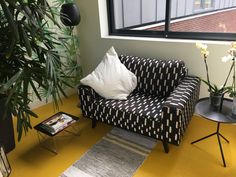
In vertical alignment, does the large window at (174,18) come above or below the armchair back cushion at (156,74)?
A: above

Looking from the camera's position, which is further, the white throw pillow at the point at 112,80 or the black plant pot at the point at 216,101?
the white throw pillow at the point at 112,80

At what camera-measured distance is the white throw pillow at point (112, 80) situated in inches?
89.4

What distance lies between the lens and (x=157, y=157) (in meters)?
1.99

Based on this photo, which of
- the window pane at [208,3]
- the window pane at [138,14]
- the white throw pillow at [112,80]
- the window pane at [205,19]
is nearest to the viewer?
the white throw pillow at [112,80]

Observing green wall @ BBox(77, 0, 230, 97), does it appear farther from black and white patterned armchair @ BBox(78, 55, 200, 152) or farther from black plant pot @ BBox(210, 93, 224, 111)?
black plant pot @ BBox(210, 93, 224, 111)

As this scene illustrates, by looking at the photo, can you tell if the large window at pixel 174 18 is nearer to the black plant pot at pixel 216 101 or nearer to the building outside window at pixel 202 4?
the building outside window at pixel 202 4

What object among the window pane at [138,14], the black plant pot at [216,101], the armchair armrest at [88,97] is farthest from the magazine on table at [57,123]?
the window pane at [138,14]

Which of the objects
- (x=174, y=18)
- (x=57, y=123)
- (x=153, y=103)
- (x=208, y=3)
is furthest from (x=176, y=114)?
(x=208, y=3)

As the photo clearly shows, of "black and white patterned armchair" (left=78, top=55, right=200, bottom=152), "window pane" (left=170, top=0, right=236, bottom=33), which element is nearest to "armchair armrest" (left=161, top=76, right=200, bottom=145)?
"black and white patterned armchair" (left=78, top=55, right=200, bottom=152)

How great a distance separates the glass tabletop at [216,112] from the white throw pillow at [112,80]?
79 cm

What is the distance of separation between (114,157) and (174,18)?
1877 millimetres

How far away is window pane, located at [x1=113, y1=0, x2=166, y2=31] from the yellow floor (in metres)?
1.49

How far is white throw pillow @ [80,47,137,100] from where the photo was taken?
7.45 feet

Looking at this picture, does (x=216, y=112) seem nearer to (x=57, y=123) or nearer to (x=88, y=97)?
(x=88, y=97)
